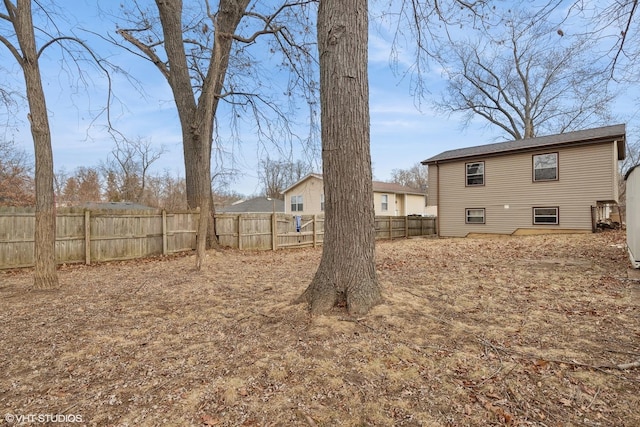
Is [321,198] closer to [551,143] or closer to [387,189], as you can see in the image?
[387,189]

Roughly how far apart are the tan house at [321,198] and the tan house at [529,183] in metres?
6.30

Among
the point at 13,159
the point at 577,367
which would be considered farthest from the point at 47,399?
the point at 13,159

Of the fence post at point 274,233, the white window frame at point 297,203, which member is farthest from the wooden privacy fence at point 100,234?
the white window frame at point 297,203

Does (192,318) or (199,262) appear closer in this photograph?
(192,318)

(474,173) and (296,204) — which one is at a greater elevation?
(474,173)

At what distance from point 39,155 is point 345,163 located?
496 centimetres

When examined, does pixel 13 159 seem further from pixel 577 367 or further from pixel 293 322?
pixel 577 367

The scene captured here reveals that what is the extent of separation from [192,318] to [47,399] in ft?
4.96

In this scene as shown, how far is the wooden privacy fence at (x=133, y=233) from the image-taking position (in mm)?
7562

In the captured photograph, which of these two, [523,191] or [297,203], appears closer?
[523,191]

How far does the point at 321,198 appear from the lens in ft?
76.9

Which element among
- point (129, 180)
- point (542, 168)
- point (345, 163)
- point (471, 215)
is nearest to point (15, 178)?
point (129, 180)

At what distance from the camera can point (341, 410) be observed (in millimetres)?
1968

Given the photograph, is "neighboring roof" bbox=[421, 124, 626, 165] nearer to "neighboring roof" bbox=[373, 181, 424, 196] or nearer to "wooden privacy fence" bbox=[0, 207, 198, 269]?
"neighboring roof" bbox=[373, 181, 424, 196]
